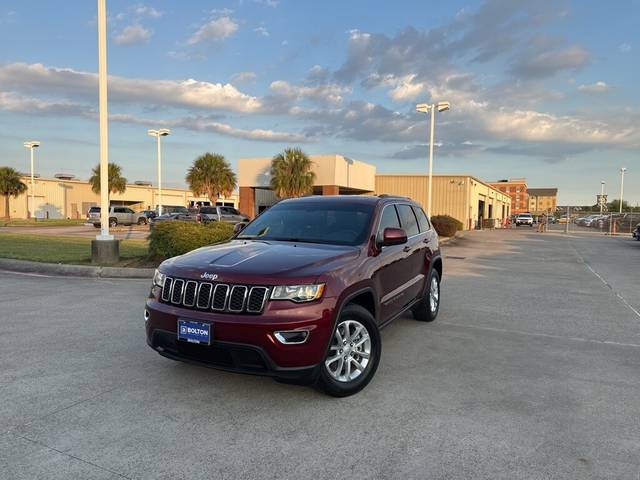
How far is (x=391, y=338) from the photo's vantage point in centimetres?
599

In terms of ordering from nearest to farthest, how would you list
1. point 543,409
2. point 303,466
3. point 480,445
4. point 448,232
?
1. point 303,466
2. point 480,445
3. point 543,409
4. point 448,232

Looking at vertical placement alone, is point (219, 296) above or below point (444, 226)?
below

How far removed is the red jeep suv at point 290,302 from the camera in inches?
144

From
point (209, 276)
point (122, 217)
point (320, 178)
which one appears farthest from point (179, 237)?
point (122, 217)

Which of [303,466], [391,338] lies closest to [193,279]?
[303,466]

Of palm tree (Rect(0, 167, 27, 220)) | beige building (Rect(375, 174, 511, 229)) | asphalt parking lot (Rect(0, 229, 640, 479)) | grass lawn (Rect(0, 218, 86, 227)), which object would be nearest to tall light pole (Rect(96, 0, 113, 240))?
asphalt parking lot (Rect(0, 229, 640, 479))

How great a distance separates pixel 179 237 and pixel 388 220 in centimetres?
696

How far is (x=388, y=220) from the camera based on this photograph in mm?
5531

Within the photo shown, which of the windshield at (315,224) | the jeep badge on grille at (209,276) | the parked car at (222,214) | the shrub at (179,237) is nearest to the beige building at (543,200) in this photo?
the parked car at (222,214)

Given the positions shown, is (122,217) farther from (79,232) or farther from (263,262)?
(263,262)

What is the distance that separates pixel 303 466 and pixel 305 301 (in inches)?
47.1

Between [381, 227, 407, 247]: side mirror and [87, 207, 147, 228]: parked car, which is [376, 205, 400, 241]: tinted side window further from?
[87, 207, 147, 228]: parked car

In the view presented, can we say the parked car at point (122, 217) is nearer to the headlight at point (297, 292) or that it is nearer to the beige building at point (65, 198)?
the beige building at point (65, 198)

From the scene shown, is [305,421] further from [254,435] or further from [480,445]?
[480,445]
